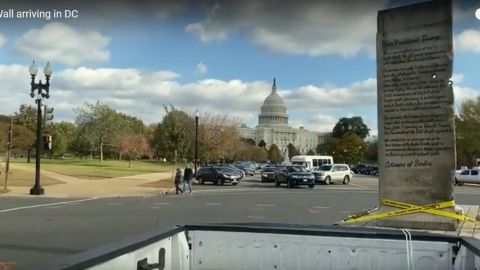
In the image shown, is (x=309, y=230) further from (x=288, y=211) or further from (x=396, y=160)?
(x=288, y=211)

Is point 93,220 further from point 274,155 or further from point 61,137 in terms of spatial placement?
point 274,155

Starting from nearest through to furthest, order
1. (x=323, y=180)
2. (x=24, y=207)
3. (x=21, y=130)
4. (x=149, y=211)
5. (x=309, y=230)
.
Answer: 1. (x=309, y=230)
2. (x=149, y=211)
3. (x=24, y=207)
4. (x=323, y=180)
5. (x=21, y=130)

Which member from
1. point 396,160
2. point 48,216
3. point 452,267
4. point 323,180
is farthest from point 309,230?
point 323,180

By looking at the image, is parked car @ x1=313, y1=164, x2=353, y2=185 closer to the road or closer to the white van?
the white van

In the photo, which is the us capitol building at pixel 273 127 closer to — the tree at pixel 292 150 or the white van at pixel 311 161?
the tree at pixel 292 150

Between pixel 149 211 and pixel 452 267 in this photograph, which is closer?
pixel 452 267

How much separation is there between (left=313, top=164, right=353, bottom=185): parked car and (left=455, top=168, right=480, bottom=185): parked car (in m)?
10.9

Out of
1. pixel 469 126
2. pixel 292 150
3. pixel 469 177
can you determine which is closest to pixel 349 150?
pixel 292 150

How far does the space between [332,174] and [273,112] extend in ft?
468

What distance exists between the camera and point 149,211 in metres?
19.2

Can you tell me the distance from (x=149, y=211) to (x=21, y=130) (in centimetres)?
8171

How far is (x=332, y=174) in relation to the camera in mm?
46062

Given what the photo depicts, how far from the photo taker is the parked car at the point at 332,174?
149ft

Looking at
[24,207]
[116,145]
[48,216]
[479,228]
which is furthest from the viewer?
[116,145]
